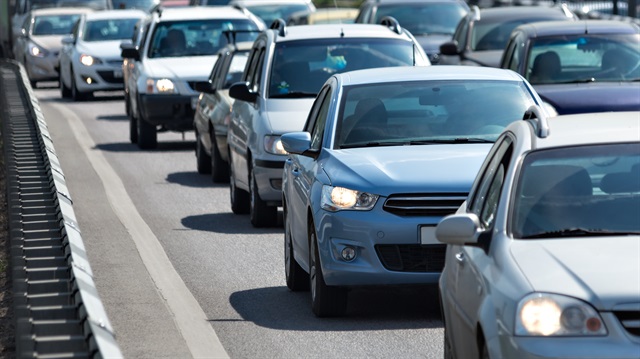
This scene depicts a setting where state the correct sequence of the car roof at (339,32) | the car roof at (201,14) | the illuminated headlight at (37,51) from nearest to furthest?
the car roof at (339,32) < the car roof at (201,14) < the illuminated headlight at (37,51)

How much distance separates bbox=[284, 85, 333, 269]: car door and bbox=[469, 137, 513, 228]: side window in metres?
2.70

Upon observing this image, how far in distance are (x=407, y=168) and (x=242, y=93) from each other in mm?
5670

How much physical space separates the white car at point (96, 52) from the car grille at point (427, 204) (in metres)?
23.4

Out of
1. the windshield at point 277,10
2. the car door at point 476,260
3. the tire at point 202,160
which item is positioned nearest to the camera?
the car door at point 476,260

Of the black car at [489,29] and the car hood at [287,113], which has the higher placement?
the car hood at [287,113]

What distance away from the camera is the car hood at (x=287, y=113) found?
15.1 meters

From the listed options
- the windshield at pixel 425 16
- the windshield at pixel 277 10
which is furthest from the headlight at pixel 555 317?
the windshield at pixel 277 10

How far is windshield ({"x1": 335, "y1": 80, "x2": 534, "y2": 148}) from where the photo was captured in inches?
442

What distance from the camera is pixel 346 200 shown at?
33.2 ft

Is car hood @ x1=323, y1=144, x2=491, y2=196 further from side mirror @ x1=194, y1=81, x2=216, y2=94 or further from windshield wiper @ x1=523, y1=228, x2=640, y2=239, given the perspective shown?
side mirror @ x1=194, y1=81, x2=216, y2=94

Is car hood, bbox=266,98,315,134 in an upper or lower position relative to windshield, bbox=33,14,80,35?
upper

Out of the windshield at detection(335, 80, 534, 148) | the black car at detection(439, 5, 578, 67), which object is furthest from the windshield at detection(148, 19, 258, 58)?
the windshield at detection(335, 80, 534, 148)

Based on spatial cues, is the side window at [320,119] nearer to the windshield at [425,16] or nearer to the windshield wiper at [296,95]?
the windshield wiper at [296,95]

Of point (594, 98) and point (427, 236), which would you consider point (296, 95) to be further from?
point (427, 236)
